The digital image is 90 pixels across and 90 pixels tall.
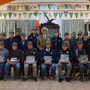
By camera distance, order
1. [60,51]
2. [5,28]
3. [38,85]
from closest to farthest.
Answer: [38,85], [60,51], [5,28]

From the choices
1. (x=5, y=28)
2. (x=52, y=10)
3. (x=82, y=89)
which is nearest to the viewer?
(x=82, y=89)

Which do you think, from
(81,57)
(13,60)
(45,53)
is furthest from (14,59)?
(81,57)

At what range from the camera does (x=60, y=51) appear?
4902mm

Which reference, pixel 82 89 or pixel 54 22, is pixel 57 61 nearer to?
pixel 82 89

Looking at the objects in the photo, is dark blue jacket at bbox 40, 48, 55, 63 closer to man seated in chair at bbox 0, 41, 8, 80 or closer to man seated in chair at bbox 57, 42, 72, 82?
man seated in chair at bbox 57, 42, 72, 82

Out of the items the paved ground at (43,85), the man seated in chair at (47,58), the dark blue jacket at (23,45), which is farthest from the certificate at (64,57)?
the dark blue jacket at (23,45)

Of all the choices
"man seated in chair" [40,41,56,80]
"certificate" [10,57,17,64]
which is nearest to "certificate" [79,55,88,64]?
"man seated in chair" [40,41,56,80]

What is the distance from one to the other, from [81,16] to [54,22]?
5.79 feet

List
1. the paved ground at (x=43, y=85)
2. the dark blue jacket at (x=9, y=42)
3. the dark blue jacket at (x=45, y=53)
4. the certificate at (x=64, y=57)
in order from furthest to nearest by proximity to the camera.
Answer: the dark blue jacket at (x=9, y=42) → the dark blue jacket at (x=45, y=53) → the certificate at (x=64, y=57) → the paved ground at (x=43, y=85)

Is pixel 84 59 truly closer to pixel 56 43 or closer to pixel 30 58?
pixel 56 43

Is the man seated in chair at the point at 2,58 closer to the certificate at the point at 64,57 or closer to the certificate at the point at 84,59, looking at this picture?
the certificate at the point at 64,57

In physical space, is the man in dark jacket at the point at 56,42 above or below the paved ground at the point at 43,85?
above

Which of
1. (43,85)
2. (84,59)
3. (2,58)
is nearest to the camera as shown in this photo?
(43,85)

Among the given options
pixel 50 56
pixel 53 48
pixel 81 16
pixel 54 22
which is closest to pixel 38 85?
pixel 50 56
